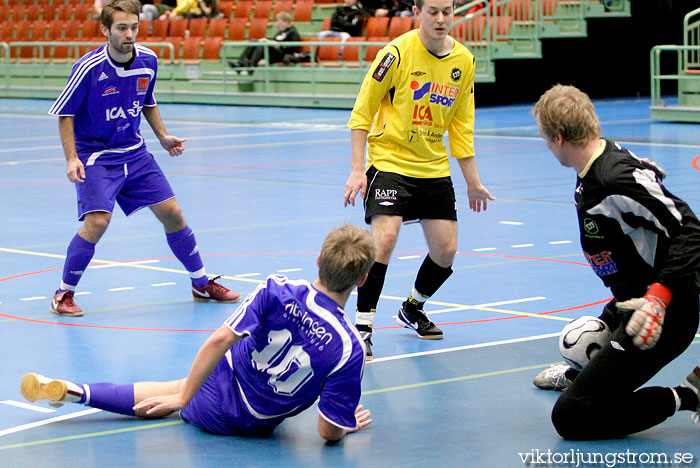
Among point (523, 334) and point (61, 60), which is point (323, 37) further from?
point (523, 334)

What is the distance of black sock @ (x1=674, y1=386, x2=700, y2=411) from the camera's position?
15.4 ft

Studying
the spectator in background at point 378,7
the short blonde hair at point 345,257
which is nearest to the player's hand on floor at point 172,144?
the short blonde hair at point 345,257

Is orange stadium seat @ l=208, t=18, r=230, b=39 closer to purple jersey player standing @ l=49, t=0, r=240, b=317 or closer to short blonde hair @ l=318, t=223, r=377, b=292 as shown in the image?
purple jersey player standing @ l=49, t=0, r=240, b=317

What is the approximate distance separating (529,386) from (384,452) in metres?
1.20

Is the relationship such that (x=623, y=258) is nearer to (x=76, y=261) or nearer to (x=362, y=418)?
(x=362, y=418)

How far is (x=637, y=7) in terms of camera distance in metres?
26.5

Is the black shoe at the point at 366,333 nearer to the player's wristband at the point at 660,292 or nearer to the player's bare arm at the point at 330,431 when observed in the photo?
the player's bare arm at the point at 330,431

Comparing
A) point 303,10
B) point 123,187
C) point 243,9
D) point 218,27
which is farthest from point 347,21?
point 123,187

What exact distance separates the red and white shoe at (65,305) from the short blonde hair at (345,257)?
3027 millimetres

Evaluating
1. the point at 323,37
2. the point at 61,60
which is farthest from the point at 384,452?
the point at 61,60

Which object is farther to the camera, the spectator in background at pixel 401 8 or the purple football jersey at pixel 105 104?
the spectator in background at pixel 401 8

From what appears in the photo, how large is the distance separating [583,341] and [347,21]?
20670 millimetres

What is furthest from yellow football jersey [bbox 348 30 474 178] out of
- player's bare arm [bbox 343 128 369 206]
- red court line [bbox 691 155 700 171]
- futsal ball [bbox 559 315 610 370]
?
red court line [bbox 691 155 700 171]

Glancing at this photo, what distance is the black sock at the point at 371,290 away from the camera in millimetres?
6098
